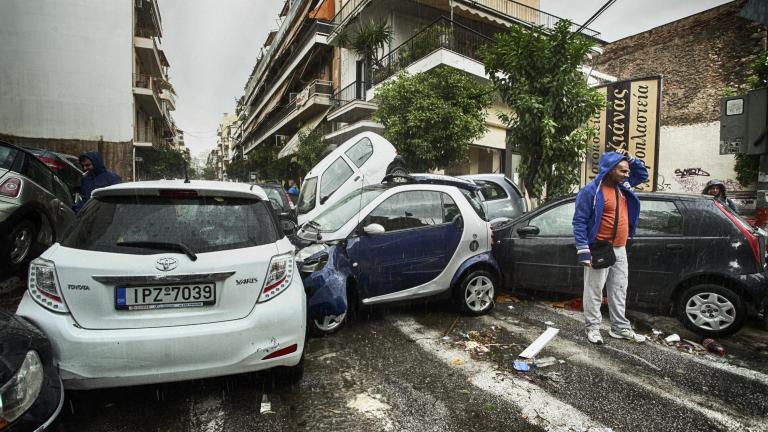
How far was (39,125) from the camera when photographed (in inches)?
838

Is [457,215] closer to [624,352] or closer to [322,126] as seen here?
[624,352]

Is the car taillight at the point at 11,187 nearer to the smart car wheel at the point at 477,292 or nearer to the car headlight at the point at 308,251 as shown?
the car headlight at the point at 308,251

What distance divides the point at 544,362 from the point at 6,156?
20.7ft

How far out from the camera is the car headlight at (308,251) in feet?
14.0

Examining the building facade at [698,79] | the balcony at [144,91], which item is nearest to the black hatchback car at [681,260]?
the building facade at [698,79]

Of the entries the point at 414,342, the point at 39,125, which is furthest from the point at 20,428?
the point at 39,125

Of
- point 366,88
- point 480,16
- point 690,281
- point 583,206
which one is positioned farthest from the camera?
point 366,88

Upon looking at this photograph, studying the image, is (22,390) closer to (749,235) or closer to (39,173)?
(39,173)

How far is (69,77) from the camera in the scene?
22.0m

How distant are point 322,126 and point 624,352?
72.1 feet

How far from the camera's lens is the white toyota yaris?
Result: 7.86 feet

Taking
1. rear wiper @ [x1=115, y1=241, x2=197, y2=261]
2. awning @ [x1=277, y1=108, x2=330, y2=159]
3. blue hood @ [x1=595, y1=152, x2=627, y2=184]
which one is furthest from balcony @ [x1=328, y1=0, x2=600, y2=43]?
rear wiper @ [x1=115, y1=241, x2=197, y2=261]

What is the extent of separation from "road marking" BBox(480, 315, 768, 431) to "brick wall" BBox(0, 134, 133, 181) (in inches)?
891

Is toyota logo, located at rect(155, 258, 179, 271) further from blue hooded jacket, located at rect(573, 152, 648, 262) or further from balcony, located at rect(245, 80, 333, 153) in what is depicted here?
balcony, located at rect(245, 80, 333, 153)
